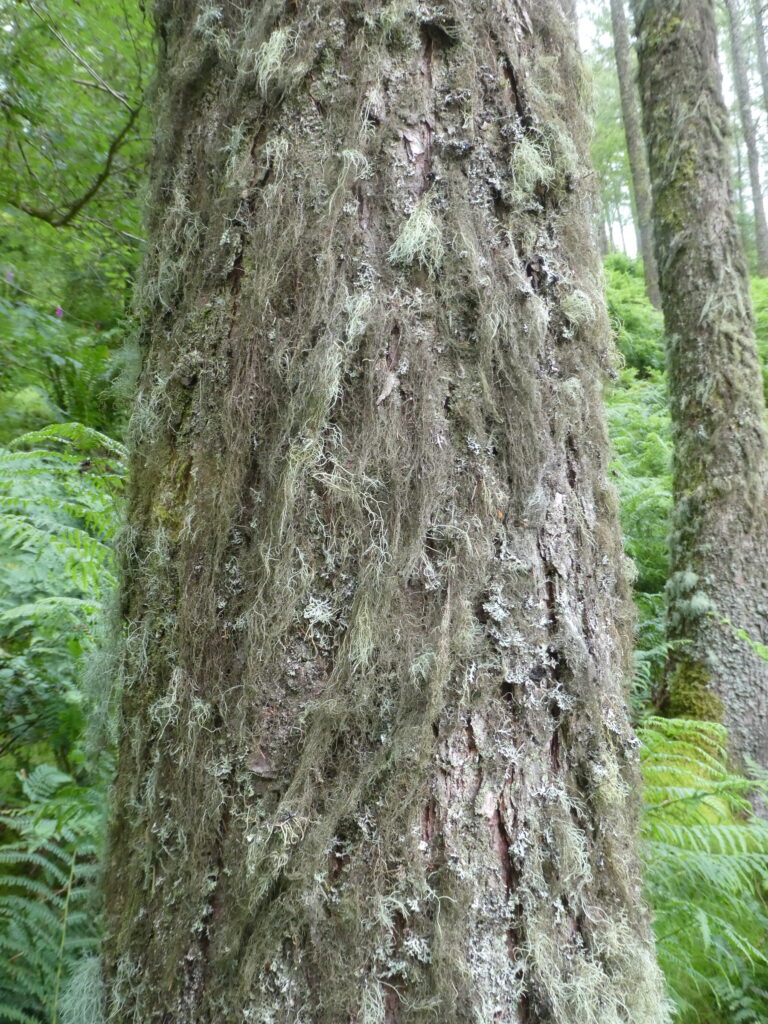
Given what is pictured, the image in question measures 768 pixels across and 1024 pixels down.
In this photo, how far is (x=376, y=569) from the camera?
92 centimetres

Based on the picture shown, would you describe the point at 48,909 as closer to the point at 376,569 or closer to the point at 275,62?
the point at 376,569

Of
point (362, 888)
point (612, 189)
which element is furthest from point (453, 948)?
point (612, 189)

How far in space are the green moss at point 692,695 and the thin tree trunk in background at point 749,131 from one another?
1703 cm

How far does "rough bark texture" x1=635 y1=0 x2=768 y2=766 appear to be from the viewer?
3.24 meters

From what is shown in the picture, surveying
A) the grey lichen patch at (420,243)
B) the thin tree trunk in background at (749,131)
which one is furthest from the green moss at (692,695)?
the thin tree trunk in background at (749,131)

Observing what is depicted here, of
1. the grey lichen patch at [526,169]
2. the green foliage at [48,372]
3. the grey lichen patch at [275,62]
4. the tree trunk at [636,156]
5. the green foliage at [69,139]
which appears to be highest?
the tree trunk at [636,156]

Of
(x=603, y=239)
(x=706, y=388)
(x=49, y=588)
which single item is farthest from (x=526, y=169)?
(x=603, y=239)

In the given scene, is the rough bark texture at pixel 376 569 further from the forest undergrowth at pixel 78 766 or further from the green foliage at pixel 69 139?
the green foliage at pixel 69 139

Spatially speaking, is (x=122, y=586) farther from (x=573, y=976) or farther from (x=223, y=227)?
(x=573, y=976)

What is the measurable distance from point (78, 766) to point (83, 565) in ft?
2.54

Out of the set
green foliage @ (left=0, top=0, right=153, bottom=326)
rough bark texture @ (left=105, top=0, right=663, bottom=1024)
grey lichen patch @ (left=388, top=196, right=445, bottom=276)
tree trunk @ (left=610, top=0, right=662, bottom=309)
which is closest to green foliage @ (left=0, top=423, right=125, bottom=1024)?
rough bark texture @ (left=105, top=0, right=663, bottom=1024)

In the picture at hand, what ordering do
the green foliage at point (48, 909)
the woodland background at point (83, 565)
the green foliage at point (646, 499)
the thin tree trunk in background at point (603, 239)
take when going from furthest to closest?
the green foliage at point (646, 499), the thin tree trunk in background at point (603, 239), the woodland background at point (83, 565), the green foliage at point (48, 909)

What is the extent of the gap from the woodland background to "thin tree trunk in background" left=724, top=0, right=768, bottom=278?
14.6 m

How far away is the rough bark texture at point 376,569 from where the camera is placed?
33.6 inches
